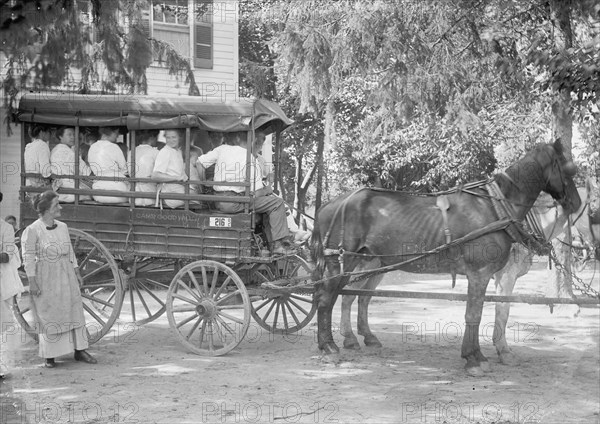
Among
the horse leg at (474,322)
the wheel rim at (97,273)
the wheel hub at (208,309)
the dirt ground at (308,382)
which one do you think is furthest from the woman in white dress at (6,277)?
the horse leg at (474,322)

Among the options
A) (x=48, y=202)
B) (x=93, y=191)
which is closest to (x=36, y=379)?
(x=48, y=202)

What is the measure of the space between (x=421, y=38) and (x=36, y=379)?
7.85m

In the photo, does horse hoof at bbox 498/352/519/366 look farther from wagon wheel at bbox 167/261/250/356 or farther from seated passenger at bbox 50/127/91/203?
seated passenger at bbox 50/127/91/203

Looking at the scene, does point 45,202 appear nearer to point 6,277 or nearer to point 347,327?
point 6,277

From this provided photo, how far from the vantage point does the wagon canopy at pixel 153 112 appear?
891 cm

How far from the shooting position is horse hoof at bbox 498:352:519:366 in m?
8.73

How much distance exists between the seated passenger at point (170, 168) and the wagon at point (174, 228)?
0.30 ft

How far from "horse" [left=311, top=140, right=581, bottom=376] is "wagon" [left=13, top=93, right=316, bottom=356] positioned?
641 millimetres

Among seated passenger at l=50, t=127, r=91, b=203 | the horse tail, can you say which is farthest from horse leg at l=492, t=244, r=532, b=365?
seated passenger at l=50, t=127, r=91, b=203

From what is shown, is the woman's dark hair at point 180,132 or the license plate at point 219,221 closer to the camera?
the license plate at point 219,221

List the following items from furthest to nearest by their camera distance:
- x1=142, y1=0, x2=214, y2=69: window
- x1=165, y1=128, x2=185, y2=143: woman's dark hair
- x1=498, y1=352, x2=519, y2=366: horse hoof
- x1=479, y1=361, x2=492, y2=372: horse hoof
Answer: x1=142, y1=0, x2=214, y2=69: window, x1=165, y1=128, x2=185, y2=143: woman's dark hair, x1=498, y1=352, x2=519, y2=366: horse hoof, x1=479, y1=361, x2=492, y2=372: horse hoof

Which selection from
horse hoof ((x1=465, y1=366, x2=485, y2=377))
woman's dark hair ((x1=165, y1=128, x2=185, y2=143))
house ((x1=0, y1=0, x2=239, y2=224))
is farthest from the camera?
house ((x1=0, y1=0, x2=239, y2=224))

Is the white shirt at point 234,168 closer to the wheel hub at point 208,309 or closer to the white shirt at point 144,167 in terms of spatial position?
the white shirt at point 144,167

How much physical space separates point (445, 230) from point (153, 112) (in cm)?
362
